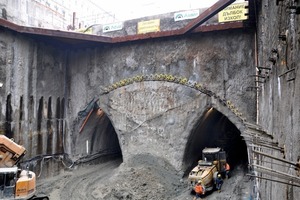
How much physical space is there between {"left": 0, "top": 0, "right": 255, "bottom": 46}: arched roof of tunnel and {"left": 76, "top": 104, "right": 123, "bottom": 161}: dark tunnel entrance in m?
4.19

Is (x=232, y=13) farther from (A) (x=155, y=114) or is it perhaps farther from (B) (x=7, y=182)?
(B) (x=7, y=182)

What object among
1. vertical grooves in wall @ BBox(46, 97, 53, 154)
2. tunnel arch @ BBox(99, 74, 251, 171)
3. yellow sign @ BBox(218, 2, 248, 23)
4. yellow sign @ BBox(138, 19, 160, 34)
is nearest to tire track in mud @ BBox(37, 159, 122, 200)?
vertical grooves in wall @ BBox(46, 97, 53, 154)

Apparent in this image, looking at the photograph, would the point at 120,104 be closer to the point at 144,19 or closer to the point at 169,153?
the point at 169,153

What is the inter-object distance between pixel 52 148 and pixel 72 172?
1869 millimetres

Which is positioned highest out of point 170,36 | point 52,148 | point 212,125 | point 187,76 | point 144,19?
point 144,19

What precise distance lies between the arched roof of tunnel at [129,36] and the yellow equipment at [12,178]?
6382 millimetres

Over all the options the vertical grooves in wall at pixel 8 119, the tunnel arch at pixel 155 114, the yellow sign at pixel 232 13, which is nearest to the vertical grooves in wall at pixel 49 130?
the vertical grooves in wall at pixel 8 119

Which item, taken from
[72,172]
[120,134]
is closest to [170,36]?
[120,134]

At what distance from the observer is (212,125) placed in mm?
18312

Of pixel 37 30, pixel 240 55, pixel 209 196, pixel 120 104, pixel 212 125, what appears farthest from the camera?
pixel 212 125

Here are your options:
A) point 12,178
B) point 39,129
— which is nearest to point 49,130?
point 39,129

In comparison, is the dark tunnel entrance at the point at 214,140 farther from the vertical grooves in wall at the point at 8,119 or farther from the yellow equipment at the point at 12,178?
the vertical grooves in wall at the point at 8,119

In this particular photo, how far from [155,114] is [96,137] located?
5652 millimetres

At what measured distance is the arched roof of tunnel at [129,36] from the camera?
1352 centimetres
